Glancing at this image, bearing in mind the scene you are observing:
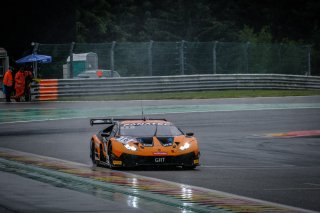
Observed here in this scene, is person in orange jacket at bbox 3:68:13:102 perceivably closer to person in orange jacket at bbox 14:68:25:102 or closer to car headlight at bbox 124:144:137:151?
person in orange jacket at bbox 14:68:25:102

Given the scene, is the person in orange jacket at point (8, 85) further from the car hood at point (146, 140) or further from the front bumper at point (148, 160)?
the front bumper at point (148, 160)

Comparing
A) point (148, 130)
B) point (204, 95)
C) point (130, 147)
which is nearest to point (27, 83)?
point (204, 95)

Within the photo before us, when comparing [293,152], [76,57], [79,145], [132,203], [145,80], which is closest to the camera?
[132,203]

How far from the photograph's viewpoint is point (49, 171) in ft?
57.1

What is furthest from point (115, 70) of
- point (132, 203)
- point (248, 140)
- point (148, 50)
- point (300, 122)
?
point (132, 203)

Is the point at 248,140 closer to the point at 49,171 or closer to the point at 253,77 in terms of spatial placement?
the point at 49,171

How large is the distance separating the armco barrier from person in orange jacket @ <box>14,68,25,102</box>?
537mm

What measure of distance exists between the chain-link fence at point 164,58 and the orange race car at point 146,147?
25.8 metres

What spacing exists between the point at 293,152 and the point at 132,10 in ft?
215

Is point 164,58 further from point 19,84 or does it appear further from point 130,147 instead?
point 130,147

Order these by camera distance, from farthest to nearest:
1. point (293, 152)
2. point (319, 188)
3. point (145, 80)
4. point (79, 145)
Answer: point (145, 80) → point (79, 145) → point (293, 152) → point (319, 188)

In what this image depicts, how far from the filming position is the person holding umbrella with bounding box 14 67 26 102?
136ft

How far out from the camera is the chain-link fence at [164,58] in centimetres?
4578

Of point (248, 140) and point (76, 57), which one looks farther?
point (76, 57)
